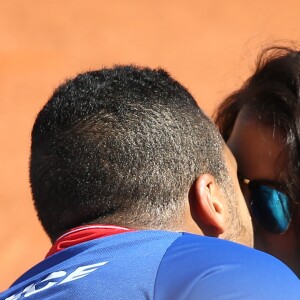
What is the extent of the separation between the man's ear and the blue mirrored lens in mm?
386

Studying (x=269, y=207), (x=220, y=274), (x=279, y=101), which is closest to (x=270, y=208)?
(x=269, y=207)

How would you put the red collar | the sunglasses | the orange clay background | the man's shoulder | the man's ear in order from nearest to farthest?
the man's shoulder, the red collar, the man's ear, the sunglasses, the orange clay background

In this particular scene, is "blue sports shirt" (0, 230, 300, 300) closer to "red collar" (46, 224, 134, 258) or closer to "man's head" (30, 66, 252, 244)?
"red collar" (46, 224, 134, 258)

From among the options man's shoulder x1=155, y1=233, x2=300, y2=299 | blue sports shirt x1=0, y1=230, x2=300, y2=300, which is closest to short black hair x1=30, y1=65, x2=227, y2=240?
blue sports shirt x1=0, y1=230, x2=300, y2=300

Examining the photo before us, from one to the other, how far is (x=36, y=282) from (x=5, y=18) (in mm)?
8082

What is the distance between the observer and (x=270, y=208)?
2607 mm

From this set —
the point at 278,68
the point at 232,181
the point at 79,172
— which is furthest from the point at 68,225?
the point at 278,68

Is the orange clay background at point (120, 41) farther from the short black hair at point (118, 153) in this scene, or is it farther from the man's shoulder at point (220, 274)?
the man's shoulder at point (220, 274)

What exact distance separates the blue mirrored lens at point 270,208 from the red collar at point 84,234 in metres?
0.64

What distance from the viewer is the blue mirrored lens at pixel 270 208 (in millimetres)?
2594

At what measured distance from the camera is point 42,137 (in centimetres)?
226

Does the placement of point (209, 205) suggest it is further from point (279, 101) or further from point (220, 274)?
point (279, 101)

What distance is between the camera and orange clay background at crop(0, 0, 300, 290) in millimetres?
8859

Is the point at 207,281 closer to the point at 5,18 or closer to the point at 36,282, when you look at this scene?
the point at 36,282
